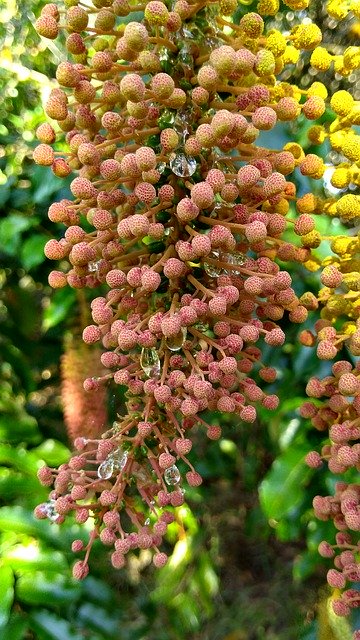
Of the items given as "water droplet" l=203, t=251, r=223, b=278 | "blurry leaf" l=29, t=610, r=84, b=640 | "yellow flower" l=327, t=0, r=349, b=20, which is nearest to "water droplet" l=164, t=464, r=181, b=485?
"water droplet" l=203, t=251, r=223, b=278

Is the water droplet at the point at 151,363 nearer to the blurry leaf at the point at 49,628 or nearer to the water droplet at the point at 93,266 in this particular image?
the water droplet at the point at 93,266

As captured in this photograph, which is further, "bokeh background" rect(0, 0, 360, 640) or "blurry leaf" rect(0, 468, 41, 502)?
"blurry leaf" rect(0, 468, 41, 502)

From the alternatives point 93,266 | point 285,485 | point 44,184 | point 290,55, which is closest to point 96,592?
point 285,485

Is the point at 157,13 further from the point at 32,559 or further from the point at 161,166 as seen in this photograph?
the point at 32,559

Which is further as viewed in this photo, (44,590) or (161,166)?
(44,590)

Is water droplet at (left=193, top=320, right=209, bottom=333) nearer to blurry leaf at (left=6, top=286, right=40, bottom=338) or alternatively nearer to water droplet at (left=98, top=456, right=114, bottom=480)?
water droplet at (left=98, top=456, right=114, bottom=480)

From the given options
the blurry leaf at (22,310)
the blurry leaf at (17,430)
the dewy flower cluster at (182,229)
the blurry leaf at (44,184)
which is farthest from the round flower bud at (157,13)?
the blurry leaf at (22,310)
